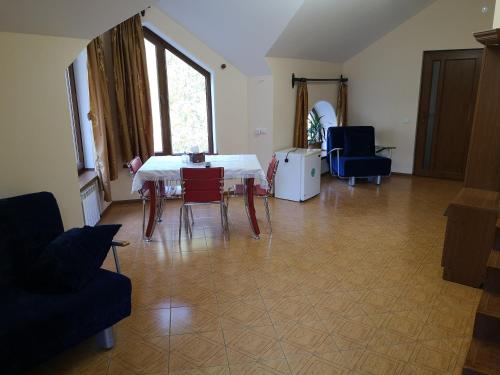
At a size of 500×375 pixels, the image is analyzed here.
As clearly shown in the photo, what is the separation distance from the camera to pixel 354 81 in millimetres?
6863

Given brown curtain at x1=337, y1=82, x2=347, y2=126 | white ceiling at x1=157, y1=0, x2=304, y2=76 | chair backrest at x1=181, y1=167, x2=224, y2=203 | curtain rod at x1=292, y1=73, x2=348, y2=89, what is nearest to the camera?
chair backrest at x1=181, y1=167, x2=224, y2=203

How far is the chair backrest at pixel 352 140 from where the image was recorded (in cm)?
621

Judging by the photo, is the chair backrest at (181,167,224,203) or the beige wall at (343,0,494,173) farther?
the beige wall at (343,0,494,173)

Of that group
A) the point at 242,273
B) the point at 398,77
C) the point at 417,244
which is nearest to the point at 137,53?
the point at 242,273

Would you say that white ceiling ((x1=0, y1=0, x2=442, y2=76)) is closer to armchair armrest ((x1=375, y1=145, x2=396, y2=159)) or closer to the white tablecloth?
the white tablecloth

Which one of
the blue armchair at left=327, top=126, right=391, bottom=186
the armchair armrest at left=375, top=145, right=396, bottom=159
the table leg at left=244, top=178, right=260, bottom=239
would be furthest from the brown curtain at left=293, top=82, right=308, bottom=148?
the table leg at left=244, top=178, right=260, bottom=239

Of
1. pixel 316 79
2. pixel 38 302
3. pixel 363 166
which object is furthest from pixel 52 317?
pixel 316 79

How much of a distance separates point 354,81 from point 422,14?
1505mm

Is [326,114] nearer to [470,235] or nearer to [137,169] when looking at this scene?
[137,169]

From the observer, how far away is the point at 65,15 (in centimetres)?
246

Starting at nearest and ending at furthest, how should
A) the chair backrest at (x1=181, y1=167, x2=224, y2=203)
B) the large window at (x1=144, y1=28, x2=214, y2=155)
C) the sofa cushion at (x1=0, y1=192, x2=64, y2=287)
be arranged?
the sofa cushion at (x1=0, y1=192, x2=64, y2=287) < the chair backrest at (x1=181, y1=167, x2=224, y2=203) < the large window at (x1=144, y1=28, x2=214, y2=155)

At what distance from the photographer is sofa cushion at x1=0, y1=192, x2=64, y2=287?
2.17m

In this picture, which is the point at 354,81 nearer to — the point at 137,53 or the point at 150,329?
the point at 137,53

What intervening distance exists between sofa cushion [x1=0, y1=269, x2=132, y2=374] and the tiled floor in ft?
0.83
